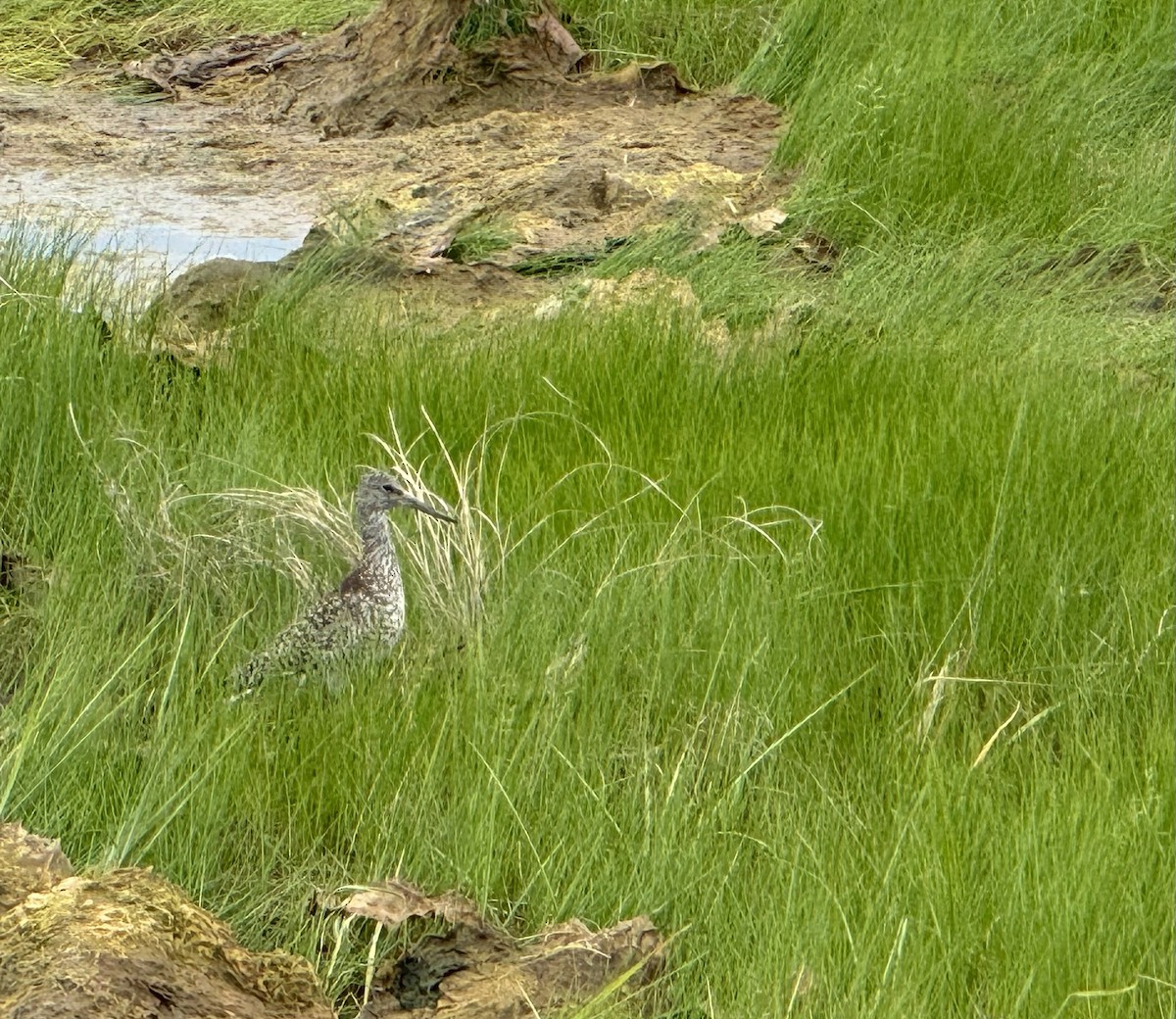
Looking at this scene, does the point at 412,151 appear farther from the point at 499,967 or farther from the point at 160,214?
the point at 499,967

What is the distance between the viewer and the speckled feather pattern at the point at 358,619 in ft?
12.5

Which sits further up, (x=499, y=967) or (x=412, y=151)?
(x=412, y=151)

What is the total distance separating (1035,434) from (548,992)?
7.13ft

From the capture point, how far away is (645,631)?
391 centimetres

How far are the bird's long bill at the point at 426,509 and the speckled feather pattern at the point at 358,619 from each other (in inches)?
1.8

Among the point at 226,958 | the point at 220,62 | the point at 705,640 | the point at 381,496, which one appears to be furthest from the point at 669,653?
the point at 220,62

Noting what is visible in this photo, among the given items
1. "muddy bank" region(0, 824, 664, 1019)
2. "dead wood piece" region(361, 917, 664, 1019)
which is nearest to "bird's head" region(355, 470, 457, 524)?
"muddy bank" region(0, 824, 664, 1019)

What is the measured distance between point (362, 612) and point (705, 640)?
0.69 metres

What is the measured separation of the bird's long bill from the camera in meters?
4.14

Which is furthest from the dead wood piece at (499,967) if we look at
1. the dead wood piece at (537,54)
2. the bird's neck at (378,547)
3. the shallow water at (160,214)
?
the dead wood piece at (537,54)

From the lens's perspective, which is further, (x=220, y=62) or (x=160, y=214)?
(x=220, y=62)

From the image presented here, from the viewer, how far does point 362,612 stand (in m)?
3.92

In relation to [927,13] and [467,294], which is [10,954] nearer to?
[467,294]

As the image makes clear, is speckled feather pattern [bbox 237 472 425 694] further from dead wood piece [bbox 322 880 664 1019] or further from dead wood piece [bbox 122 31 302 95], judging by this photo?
dead wood piece [bbox 122 31 302 95]
